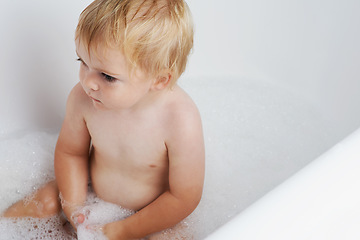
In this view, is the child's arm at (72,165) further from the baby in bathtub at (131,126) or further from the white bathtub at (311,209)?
the white bathtub at (311,209)

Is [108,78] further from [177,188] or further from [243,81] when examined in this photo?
[243,81]

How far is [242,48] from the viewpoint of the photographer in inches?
55.8

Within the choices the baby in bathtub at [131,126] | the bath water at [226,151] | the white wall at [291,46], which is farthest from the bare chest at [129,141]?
the white wall at [291,46]

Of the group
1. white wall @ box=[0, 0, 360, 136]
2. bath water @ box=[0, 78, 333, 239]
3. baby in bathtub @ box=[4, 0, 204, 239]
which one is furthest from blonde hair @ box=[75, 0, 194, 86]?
white wall @ box=[0, 0, 360, 136]

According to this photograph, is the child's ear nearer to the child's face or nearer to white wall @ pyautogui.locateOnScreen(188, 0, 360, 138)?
the child's face

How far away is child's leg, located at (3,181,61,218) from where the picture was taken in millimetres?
981

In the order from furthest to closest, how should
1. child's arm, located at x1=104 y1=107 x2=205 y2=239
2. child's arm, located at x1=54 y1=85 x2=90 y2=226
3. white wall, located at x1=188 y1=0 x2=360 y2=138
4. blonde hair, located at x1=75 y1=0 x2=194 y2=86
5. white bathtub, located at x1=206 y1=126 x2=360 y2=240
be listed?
white wall, located at x1=188 y1=0 x2=360 y2=138 < child's arm, located at x1=54 y1=85 x2=90 y2=226 < child's arm, located at x1=104 y1=107 x2=205 y2=239 < blonde hair, located at x1=75 y1=0 x2=194 y2=86 < white bathtub, located at x1=206 y1=126 x2=360 y2=240

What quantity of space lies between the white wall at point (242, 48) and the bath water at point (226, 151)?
0.05 m

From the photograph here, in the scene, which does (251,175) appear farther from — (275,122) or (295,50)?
(295,50)

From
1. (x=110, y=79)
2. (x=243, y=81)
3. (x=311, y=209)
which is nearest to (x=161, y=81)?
(x=110, y=79)

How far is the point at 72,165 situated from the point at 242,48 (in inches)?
26.3

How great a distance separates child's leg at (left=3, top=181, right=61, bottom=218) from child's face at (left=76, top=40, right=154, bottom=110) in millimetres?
296

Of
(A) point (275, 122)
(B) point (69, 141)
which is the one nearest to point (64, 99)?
(B) point (69, 141)

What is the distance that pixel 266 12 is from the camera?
138cm
